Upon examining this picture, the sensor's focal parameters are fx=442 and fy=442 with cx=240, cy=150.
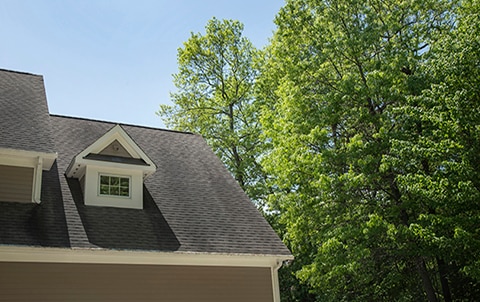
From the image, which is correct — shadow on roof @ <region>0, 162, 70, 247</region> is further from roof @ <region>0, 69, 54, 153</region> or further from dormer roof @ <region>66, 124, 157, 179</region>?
roof @ <region>0, 69, 54, 153</region>

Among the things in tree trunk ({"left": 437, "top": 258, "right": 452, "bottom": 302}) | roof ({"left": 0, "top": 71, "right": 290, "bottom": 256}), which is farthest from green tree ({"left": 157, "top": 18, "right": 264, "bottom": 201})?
tree trunk ({"left": 437, "top": 258, "right": 452, "bottom": 302})

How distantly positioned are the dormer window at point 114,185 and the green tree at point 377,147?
5.86 meters

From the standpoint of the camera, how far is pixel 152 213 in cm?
1112

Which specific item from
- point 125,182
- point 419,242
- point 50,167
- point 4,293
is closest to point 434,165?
point 419,242

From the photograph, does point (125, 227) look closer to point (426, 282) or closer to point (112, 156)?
point (112, 156)

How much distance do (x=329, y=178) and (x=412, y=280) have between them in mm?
5679

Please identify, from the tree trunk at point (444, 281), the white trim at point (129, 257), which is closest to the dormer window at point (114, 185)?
the white trim at point (129, 257)

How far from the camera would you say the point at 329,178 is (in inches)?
540

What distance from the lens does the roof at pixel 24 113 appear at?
10.1 m

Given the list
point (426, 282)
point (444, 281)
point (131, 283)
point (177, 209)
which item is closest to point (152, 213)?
point (177, 209)

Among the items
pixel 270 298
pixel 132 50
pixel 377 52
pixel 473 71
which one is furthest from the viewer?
pixel 377 52

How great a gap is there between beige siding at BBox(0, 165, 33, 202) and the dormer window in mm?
1670

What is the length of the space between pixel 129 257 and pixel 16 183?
3.06 metres

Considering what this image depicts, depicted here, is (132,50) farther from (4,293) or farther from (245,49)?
(245,49)
